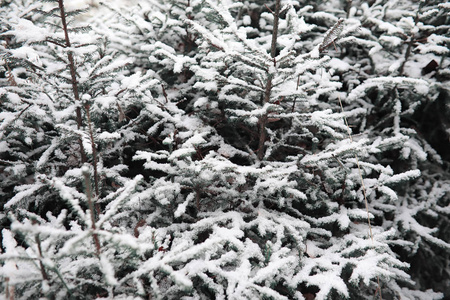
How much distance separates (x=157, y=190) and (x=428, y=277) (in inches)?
138

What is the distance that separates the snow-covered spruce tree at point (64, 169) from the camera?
5.07 feet

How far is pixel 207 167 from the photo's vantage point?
7.37ft

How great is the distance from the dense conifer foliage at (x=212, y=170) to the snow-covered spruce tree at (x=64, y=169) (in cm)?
2

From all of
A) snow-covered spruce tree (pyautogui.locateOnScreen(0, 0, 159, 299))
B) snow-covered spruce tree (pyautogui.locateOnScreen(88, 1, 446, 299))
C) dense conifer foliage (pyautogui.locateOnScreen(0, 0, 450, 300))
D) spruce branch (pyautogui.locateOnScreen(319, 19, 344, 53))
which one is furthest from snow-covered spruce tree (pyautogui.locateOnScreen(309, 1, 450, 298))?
snow-covered spruce tree (pyautogui.locateOnScreen(0, 0, 159, 299))

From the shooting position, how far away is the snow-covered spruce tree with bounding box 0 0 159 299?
154 centimetres

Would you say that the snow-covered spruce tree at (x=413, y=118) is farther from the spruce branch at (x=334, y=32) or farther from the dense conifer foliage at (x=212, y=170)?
the spruce branch at (x=334, y=32)

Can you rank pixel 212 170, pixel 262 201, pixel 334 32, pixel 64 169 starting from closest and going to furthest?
pixel 334 32
pixel 212 170
pixel 262 201
pixel 64 169

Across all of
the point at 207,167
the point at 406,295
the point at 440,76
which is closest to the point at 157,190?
the point at 207,167

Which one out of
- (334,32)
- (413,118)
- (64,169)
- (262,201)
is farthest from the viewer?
(413,118)

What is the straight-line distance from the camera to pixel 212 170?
2.32 m

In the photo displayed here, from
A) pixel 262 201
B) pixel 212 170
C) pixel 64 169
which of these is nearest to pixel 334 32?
pixel 212 170

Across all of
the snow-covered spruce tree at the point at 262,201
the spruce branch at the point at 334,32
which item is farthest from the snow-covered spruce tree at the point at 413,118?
the spruce branch at the point at 334,32

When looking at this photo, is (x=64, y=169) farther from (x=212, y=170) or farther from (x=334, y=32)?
(x=334, y=32)

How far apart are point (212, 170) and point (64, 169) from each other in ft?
5.26
